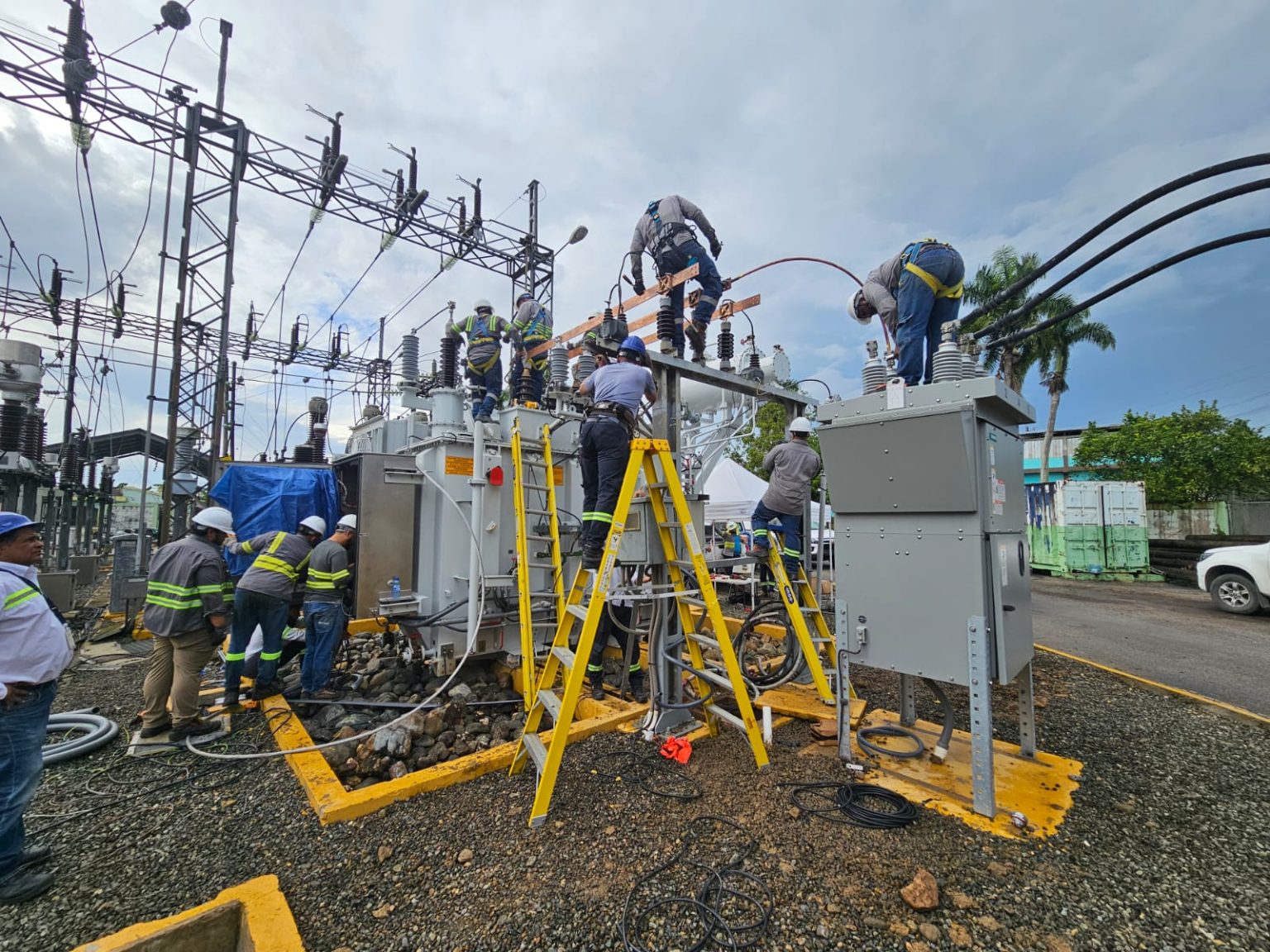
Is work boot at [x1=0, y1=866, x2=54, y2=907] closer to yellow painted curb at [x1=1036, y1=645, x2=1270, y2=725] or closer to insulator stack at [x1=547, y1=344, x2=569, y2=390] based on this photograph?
insulator stack at [x1=547, y1=344, x2=569, y2=390]

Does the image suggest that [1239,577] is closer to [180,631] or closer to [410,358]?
[410,358]

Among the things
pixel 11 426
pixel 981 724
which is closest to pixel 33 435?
pixel 11 426

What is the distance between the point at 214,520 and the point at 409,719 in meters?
2.46

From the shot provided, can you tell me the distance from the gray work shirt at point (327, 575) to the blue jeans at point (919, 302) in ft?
17.6

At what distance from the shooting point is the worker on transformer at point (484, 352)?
710 centimetres

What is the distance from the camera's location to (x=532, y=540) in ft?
17.8

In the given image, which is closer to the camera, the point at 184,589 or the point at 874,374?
the point at 874,374

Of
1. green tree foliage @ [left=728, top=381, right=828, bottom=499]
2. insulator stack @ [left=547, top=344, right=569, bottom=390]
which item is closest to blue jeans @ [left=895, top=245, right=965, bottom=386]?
insulator stack @ [left=547, top=344, right=569, bottom=390]

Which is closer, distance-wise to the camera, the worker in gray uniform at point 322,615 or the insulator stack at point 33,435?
the worker in gray uniform at point 322,615

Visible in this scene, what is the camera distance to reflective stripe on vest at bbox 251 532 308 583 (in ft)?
17.4

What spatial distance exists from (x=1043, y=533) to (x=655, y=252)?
17.9 m

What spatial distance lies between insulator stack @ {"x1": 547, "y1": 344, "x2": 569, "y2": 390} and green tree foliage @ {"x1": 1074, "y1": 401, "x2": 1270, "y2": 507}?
2806 cm

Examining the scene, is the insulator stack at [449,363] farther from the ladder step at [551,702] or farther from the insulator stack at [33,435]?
the insulator stack at [33,435]

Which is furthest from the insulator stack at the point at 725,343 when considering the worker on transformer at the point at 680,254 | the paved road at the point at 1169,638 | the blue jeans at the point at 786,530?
→ the paved road at the point at 1169,638
